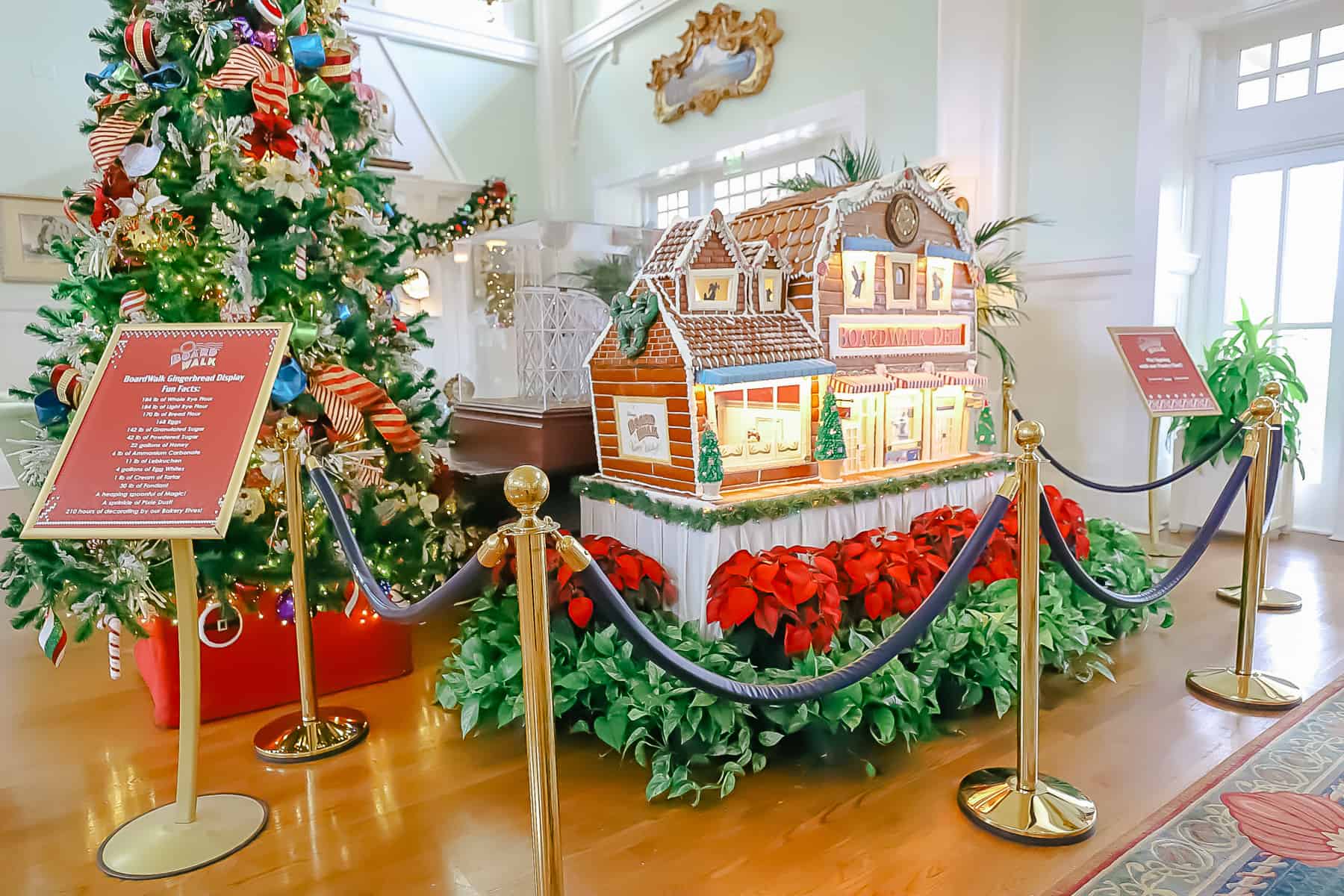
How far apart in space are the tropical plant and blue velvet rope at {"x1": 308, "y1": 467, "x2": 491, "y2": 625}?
14.5ft

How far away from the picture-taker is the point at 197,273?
263 centimetres

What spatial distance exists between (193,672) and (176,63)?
1.96m

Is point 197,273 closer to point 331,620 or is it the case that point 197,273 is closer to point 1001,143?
point 331,620

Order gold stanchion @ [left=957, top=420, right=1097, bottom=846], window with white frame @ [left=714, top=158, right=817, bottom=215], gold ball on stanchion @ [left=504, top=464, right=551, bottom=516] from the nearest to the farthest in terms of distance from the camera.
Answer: gold ball on stanchion @ [left=504, top=464, right=551, bottom=516]
gold stanchion @ [left=957, top=420, right=1097, bottom=846]
window with white frame @ [left=714, top=158, right=817, bottom=215]

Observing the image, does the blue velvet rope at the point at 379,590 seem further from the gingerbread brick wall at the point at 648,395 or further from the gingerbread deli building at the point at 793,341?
the gingerbread deli building at the point at 793,341

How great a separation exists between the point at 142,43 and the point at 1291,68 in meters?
5.66

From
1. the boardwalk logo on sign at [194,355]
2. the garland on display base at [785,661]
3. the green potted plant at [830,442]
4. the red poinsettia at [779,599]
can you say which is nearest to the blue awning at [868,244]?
the green potted plant at [830,442]

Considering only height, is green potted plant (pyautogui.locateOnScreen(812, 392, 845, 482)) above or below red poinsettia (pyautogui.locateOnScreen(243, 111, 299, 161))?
below

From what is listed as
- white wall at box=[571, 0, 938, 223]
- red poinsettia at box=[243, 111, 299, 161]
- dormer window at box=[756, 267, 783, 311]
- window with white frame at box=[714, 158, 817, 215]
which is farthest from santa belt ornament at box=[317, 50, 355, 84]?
window with white frame at box=[714, 158, 817, 215]

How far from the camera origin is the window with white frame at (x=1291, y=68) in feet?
14.4

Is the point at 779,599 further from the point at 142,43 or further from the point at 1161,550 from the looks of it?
the point at 1161,550

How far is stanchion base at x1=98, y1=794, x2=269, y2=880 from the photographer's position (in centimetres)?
194

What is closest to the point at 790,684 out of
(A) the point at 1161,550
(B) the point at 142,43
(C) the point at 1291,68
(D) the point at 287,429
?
(D) the point at 287,429

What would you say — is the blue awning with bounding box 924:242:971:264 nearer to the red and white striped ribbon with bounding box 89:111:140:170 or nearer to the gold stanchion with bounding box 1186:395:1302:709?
the gold stanchion with bounding box 1186:395:1302:709
